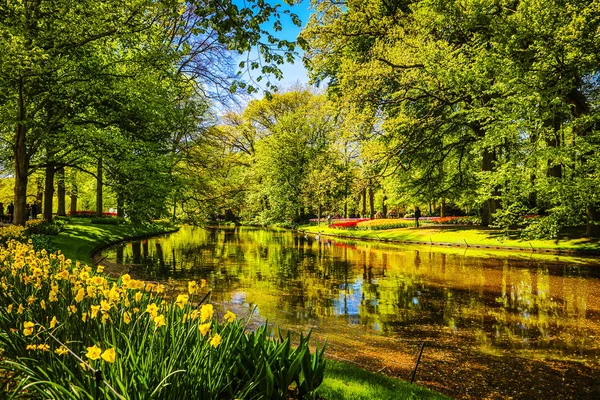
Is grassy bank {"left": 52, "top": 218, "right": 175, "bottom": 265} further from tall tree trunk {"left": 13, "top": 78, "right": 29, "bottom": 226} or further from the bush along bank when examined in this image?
the bush along bank

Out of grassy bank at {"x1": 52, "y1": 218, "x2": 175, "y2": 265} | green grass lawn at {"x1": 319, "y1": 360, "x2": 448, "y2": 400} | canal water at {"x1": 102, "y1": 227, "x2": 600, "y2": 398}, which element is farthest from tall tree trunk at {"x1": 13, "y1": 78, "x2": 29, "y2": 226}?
green grass lawn at {"x1": 319, "y1": 360, "x2": 448, "y2": 400}

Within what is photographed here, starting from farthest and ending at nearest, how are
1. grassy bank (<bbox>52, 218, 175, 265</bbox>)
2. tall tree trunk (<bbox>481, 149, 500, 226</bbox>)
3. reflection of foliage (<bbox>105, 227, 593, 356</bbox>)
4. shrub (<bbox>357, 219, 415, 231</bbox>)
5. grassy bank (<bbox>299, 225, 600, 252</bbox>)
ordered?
shrub (<bbox>357, 219, 415, 231</bbox>)
tall tree trunk (<bbox>481, 149, 500, 226</bbox>)
grassy bank (<bbox>299, 225, 600, 252</bbox>)
grassy bank (<bbox>52, 218, 175, 265</bbox>)
reflection of foliage (<bbox>105, 227, 593, 356</bbox>)

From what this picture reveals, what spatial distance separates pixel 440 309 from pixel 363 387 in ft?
20.6

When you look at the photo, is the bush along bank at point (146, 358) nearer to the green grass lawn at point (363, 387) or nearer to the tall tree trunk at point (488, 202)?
the green grass lawn at point (363, 387)

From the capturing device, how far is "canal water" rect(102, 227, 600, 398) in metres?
6.10

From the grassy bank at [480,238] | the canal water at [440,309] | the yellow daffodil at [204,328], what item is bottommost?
the canal water at [440,309]

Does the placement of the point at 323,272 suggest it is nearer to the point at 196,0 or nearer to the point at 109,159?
the point at 109,159

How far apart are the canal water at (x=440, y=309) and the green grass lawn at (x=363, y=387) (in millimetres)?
832

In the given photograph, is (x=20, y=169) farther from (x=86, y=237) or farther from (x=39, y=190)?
(x=39, y=190)

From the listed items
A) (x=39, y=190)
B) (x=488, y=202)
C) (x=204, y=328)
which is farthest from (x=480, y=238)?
(x=39, y=190)

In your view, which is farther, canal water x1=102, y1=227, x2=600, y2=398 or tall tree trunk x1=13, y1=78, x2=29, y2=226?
tall tree trunk x1=13, y1=78, x2=29, y2=226

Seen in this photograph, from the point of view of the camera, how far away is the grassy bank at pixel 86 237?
1498 cm

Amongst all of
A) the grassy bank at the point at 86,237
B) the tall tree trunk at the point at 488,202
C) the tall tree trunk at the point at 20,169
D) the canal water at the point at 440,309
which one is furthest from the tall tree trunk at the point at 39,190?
the tall tree trunk at the point at 488,202

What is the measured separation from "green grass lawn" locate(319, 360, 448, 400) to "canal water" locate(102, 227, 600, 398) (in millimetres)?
832
